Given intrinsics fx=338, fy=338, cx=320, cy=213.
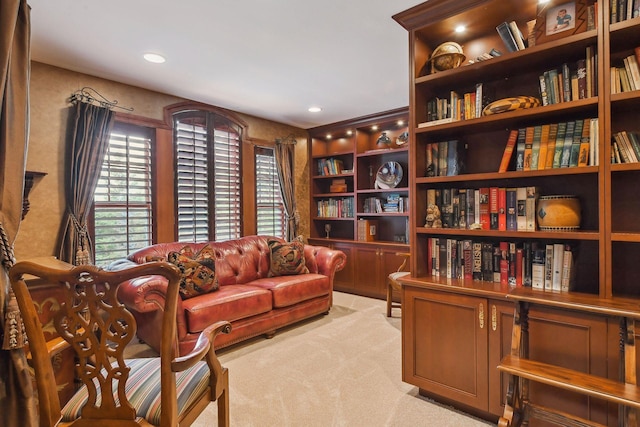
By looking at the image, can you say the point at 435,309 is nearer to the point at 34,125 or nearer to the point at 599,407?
the point at 599,407

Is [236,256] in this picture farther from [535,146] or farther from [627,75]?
[627,75]

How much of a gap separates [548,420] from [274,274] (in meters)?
2.85

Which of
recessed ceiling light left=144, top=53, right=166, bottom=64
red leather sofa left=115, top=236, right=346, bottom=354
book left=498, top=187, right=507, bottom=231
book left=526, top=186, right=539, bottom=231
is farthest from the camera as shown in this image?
recessed ceiling light left=144, top=53, right=166, bottom=64

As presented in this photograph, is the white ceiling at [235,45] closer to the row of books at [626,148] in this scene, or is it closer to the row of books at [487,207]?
the row of books at [487,207]

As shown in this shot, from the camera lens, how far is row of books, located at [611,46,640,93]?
1.65m

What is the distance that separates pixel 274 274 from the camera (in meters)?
3.95

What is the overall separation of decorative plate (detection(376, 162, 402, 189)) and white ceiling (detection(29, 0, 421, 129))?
1.04 metres

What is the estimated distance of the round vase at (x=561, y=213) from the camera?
1.82m

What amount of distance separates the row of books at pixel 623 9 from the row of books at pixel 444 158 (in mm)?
932

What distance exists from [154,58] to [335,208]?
3269mm

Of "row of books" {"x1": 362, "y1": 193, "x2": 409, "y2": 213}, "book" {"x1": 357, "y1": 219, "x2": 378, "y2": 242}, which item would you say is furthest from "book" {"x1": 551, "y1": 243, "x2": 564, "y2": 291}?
"book" {"x1": 357, "y1": 219, "x2": 378, "y2": 242}

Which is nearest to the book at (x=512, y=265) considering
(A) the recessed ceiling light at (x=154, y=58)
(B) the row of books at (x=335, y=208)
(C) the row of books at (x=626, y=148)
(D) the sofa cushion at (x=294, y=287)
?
(C) the row of books at (x=626, y=148)

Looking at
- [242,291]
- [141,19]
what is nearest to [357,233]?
[242,291]

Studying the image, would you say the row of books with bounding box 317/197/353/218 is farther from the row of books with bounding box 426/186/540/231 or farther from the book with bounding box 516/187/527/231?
the book with bounding box 516/187/527/231
